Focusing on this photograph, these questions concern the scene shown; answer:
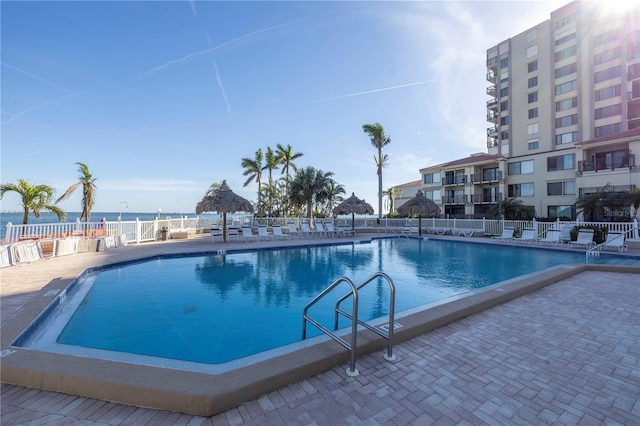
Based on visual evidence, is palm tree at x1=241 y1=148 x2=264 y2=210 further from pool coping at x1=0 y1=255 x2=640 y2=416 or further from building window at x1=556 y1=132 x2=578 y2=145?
building window at x1=556 y1=132 x2=578 y2=145

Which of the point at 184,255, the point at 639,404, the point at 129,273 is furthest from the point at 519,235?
the point at 129,273

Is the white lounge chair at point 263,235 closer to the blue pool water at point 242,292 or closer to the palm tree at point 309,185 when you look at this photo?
the blue pool water at point 242,292

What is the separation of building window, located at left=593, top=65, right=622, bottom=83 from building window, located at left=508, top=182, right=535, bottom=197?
11.3 m

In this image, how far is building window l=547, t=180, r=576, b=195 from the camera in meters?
23.2

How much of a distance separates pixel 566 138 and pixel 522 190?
725 cm

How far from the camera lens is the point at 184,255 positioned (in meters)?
11.1

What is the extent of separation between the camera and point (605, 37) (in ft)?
83.9

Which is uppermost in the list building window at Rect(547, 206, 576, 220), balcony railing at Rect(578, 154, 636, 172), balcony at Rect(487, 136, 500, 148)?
balcony at Rect(487, 136, 500, 148)

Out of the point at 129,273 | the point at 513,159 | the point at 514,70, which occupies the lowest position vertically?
the point at 129,273

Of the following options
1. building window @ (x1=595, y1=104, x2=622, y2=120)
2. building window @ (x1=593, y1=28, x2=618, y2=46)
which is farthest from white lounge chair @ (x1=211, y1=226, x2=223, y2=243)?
building window @ (x1=593, y1=28, x2=618, y2=46)

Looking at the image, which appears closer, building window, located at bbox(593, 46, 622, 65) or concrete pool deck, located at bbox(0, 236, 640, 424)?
concrete pool deck, located at bbox(0, 236, 640, 424)

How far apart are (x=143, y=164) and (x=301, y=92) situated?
20.6 meters

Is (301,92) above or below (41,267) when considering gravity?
above

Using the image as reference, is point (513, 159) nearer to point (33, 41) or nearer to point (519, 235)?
point (519, 235)
